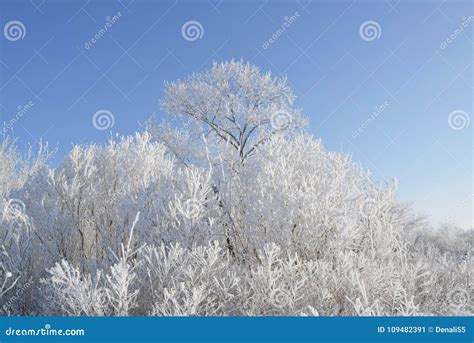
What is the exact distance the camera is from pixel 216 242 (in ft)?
14.3

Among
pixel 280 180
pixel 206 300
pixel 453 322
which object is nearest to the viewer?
pixel 453 322

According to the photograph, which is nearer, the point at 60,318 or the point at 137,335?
the point at 137,335

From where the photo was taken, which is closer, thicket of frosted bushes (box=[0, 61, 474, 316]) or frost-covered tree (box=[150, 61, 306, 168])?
thicket of frosted bushes (box=[0, 61, 474, 316])

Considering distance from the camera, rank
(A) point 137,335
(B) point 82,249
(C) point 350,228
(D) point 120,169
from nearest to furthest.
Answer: (A) point 137,335, (C) point 350,228, (B) point 82,249, (D) point 120,169

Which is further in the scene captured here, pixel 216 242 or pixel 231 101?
pixel 231 101

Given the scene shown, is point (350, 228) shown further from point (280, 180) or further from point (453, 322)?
point (453, 322)

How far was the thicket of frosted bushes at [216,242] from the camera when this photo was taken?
14.0ft

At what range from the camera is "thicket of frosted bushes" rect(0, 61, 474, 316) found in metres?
4.28

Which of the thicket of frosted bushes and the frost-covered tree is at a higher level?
the frost-covered tree

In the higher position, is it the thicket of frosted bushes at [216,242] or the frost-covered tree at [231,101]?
the frost-covered tree at [231,101]

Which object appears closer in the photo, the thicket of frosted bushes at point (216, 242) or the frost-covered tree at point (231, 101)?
the thicket of frosted bushes at point (216, 242)

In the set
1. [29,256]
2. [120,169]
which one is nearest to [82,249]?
[29,256]

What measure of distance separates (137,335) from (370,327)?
6.37ft

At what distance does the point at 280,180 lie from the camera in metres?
5.55
